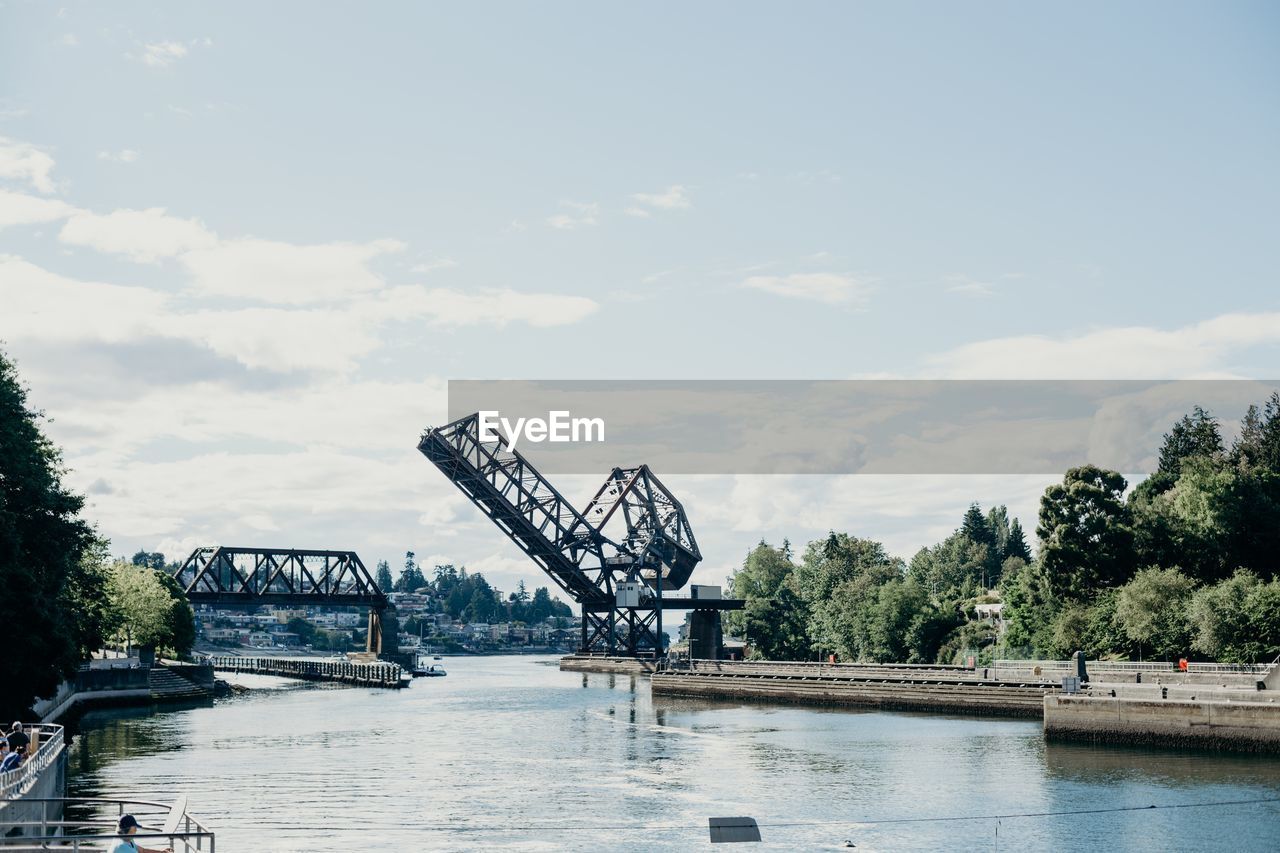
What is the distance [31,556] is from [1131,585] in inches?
1678

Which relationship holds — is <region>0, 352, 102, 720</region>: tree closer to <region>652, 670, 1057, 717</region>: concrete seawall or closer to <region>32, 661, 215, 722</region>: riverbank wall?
<region>32, 661, 215, 722</region>: riverbank wall

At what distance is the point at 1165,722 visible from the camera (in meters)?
40.2

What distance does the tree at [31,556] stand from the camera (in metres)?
36.8

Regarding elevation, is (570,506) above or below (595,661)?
above

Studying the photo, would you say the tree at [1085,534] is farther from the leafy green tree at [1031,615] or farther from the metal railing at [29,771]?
the metal railing at [29,771]

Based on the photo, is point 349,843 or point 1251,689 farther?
point 1251,689

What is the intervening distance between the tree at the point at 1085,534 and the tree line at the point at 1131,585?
48mm

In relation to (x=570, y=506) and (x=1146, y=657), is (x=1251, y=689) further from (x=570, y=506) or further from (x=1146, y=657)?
(x=570, y=506)

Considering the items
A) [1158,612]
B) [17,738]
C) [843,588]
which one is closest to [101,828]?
[17,738]

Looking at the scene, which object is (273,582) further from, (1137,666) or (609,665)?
(1137,666)

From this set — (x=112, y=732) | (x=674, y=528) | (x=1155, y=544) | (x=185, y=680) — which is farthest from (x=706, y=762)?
(x=674, y=528)

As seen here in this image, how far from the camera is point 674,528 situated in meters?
95.8

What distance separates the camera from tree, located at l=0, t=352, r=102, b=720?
3675 cm

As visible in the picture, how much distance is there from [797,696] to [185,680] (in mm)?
36805
